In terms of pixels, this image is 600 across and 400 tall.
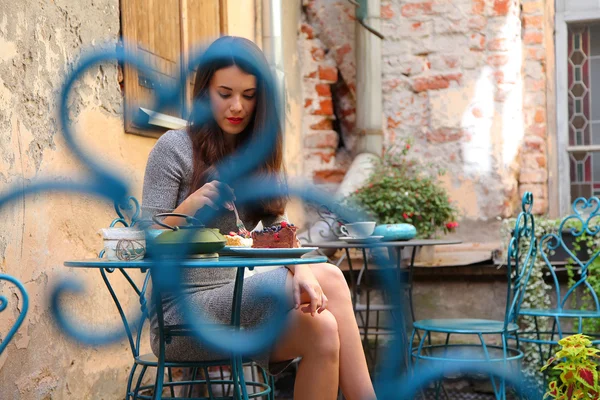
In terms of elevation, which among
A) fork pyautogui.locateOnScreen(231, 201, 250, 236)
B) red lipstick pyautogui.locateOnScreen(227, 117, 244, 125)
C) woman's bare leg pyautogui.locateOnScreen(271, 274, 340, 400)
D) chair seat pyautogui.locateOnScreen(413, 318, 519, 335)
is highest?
red lipstick pyautogui.locateOnScreen(227, 117, 244, 125)

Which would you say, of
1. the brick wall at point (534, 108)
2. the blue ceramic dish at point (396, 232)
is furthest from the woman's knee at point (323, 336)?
the brick wall at point (534, 108)

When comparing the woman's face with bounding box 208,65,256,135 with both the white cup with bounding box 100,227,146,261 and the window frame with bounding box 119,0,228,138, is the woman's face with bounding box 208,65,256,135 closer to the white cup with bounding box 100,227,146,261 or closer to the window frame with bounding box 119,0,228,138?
the white cup with bounding box 100,227,146,261

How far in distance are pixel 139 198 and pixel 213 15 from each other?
135cm

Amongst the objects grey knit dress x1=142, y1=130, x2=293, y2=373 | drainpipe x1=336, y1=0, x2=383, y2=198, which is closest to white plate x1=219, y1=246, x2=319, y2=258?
grey knit dress x1=142, y1=130, x2=293, y2=373

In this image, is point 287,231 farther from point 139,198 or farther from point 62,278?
point 139,198

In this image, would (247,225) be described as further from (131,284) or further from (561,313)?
(561,313)

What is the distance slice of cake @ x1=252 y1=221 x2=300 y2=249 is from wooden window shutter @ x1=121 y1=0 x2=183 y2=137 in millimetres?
1469

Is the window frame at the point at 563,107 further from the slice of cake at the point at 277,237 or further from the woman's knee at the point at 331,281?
the slice of cake at the point at 277,237

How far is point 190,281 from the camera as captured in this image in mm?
2199

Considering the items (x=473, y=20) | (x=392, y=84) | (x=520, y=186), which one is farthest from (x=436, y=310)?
(x=473, y=20)

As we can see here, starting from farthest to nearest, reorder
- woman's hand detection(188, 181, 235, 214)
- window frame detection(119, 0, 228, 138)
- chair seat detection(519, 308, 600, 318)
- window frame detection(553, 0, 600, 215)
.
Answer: window frame detection(553, 0, 600, 215), chair seat detection(519, 308, 600, 318), window frame detection(119, 0, 228, 138), woman's hand detection(188, 181, 235, 214)

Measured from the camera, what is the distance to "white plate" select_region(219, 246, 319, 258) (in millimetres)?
1973

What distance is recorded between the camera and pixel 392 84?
581 cm

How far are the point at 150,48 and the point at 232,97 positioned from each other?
4.69 ft
